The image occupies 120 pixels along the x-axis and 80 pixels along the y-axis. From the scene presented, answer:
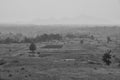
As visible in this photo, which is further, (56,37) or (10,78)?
(56,37)

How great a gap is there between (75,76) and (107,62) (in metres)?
15.8

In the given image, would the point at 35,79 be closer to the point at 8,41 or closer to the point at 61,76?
the point at 61,76

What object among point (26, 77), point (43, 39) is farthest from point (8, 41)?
point (26, 77)

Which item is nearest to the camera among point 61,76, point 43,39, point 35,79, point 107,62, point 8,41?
point 35,79

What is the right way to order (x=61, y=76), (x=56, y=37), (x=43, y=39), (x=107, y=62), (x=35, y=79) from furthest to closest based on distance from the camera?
(x=56, y=37) < (x=43, y=39) < (x=107, y=62) < (x=61, y=76) < (x=35, y=79)

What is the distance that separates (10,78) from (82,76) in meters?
11.0

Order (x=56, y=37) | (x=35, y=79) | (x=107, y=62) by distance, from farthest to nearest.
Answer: (x=56, y=37) < (x=107, y=62) < (x=35, y=79)

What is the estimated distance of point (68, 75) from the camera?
1296 inches

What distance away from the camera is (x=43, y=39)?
119 meters

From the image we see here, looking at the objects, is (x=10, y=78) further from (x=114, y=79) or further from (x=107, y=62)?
(x=107, y=62)

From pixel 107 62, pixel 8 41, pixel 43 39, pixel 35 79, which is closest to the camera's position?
pixel 35 79

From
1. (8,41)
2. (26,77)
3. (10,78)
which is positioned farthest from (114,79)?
(8,41)

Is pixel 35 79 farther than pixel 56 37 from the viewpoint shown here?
No

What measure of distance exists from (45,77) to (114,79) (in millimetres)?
10219
